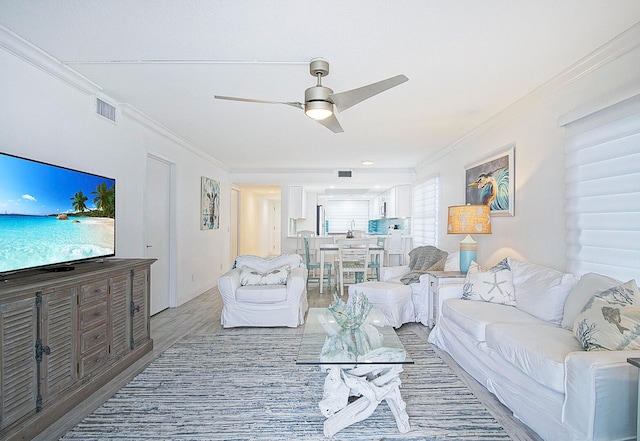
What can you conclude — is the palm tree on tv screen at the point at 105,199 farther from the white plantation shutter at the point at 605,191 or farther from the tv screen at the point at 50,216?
the white plantation shutter at the point at 605,191

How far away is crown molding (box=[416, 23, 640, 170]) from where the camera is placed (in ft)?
7.43

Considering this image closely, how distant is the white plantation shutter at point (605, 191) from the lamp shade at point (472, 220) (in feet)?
3.14

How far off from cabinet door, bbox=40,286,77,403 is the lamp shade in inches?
138

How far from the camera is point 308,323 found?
2916 millimetres

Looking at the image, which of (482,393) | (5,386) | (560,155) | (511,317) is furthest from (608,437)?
(5,386)

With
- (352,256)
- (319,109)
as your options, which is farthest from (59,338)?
(352,256)

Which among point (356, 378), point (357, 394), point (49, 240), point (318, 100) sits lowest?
point (357, 394)

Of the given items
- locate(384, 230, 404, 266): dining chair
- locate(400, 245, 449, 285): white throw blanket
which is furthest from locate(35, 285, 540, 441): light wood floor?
locate(384, 230, 404, 266): dining chair

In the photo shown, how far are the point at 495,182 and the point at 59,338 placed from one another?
13.6 ft

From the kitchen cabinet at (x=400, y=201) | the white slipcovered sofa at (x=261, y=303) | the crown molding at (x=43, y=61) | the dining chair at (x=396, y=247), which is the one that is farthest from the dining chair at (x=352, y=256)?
the crown molding at (x=43, y=61)

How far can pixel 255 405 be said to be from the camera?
234 cm

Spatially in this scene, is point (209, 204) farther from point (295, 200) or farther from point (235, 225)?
point (235, 225)

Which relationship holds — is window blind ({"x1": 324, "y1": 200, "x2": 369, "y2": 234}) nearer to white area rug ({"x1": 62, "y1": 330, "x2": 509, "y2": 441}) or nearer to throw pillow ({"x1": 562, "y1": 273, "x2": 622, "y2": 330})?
white area rug ({"x1": 62, "y1": 330, "x2": 509, "y2": 441})

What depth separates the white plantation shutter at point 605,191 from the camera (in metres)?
2.30
